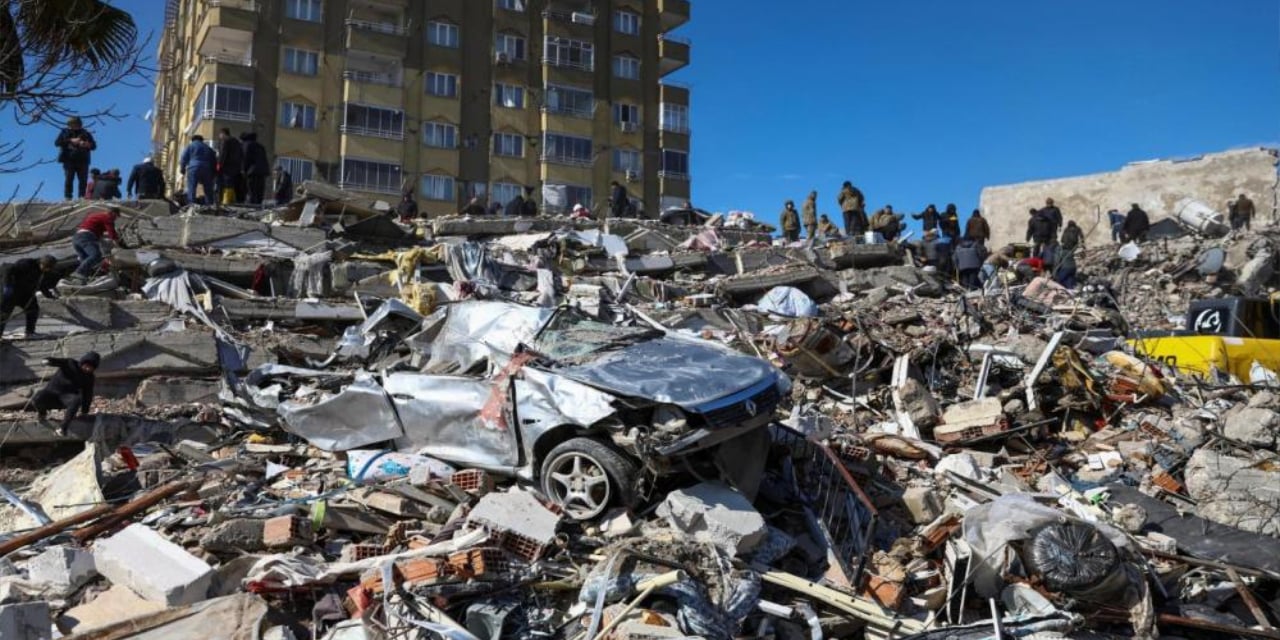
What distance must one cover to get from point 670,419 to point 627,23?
43201 mm

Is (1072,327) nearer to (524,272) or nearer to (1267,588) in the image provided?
(1267,588)

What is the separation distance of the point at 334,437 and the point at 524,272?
8.64 metres

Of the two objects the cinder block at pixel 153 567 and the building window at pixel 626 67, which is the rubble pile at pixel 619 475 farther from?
the building window at pixel 626 67

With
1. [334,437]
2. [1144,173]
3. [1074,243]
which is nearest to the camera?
[334,437]

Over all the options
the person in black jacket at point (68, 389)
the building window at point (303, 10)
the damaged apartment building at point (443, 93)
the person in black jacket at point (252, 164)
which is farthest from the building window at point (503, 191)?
the person in black jacket at point (68, 389)

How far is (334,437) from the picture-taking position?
8.84 m

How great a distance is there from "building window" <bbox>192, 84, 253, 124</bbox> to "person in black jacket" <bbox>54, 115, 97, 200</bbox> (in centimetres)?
2180

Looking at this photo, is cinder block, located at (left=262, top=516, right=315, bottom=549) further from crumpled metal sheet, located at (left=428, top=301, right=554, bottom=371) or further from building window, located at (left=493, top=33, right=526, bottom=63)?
building window, located at (left=493, top=33, right=526, bottom=63)

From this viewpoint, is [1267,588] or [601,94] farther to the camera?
[601,94]

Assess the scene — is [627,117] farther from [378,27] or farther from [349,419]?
[349,419]

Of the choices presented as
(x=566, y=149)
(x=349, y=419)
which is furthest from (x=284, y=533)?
(x=566, y=149)

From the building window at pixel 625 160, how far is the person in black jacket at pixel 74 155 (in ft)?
98.8

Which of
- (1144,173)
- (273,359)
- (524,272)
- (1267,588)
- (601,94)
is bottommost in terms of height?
(1267,588)

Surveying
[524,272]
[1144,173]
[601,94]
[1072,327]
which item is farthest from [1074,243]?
[601,94]
